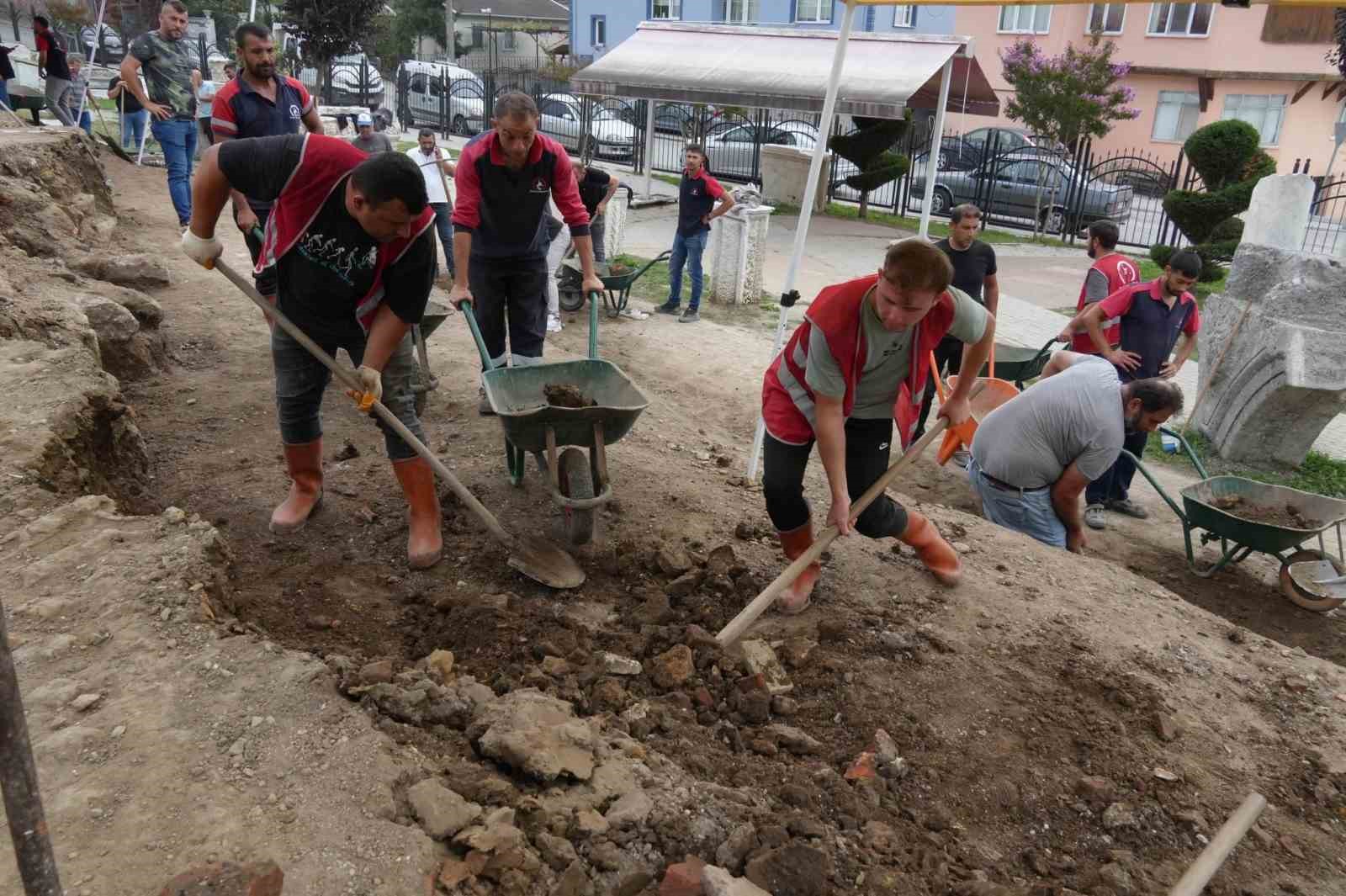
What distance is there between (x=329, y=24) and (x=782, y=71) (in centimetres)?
808

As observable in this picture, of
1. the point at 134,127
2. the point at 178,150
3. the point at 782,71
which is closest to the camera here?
the point at 178,150

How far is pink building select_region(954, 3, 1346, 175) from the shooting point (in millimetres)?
22562

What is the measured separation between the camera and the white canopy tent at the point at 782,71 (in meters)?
12.7

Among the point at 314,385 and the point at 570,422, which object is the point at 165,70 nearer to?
the point at 314,385

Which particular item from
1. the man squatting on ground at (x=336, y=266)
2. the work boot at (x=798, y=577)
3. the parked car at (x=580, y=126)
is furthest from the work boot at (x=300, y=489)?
the parked car at (x=580, y=126)

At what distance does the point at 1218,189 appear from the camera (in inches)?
469

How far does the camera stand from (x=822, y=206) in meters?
17.1

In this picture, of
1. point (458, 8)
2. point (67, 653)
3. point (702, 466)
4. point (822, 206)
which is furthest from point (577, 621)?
point (458, 8)

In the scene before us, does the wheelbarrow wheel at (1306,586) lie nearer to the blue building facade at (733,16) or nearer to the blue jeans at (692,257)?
the blue jeans at (692,257)

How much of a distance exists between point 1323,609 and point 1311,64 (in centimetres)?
2373

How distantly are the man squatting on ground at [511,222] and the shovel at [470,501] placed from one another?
2.98 ft

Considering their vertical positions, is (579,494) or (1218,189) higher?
(1218,189)

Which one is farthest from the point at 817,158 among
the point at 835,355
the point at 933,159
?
the point at 835,355

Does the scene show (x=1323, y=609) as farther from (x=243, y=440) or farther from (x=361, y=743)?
(x=243, y=440)
